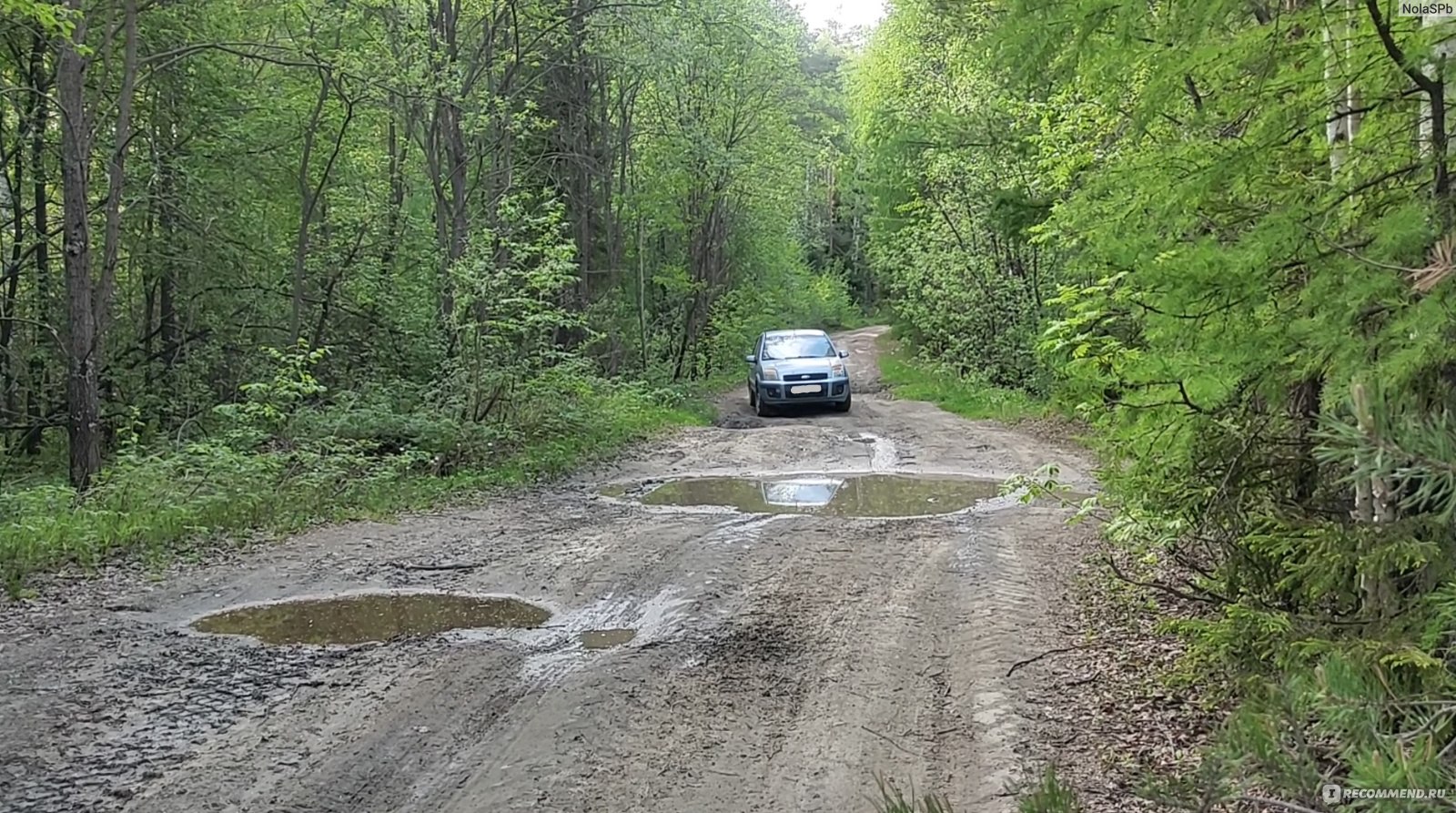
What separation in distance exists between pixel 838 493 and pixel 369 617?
18.6 ft

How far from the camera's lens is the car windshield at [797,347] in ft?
68.5

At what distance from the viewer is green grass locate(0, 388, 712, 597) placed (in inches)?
323

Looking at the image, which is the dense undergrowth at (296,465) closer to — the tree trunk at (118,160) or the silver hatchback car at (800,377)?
the tree trunk at (118,160)

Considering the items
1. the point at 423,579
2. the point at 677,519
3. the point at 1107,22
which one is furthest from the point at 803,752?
the point at 677,519

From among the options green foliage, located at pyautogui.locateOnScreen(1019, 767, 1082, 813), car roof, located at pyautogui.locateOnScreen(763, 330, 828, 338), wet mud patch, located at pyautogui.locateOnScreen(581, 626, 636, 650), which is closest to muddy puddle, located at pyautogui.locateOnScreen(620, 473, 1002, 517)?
wet mud patch, located at pyautogui.locateOnScreen(581, 626, 636, 650)

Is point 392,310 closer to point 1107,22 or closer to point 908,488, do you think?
point 908,488

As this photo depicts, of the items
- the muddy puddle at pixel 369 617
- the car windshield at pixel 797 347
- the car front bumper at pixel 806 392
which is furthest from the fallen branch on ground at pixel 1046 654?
the car windshield at pixel 797 347

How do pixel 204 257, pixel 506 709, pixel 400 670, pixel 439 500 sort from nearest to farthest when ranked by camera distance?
pixel 506 709
pixel 400 670
pixel 439 500
pixel 204 257

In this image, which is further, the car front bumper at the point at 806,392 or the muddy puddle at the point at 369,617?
the car front bumper at the point at 806,392

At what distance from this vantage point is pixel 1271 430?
4.66 m

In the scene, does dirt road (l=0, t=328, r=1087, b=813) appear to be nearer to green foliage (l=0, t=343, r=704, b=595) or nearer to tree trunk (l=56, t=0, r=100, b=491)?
green foliage (l=0, t=343, r=704, b=595)

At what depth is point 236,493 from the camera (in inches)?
386

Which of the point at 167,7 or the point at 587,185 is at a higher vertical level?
the point at 167,7

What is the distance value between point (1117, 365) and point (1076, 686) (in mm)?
1666
